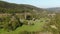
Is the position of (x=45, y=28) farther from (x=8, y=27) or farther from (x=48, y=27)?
(x=8, y=27)

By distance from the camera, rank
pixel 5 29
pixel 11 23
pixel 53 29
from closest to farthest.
Answer: 1. pixel 53 29
2. pixel 5 29
3. pixel 11 23

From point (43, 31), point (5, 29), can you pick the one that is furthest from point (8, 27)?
point (43, 31)

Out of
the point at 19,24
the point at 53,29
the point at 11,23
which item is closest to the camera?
the point at 53,29

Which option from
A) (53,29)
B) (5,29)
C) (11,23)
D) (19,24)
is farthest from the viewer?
(19,24)

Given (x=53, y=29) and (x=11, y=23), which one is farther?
(x=11, y=23)

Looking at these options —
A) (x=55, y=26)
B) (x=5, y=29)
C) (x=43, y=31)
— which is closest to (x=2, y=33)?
(x=5, y=29)

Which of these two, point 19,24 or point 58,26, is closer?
Answer: point 58,26

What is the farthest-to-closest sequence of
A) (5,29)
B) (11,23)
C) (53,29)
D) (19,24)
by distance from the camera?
(19,24), (11,23), (5,29), (53,29)

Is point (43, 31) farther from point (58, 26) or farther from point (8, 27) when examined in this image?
point (8, 27)

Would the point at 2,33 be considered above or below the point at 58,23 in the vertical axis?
below
